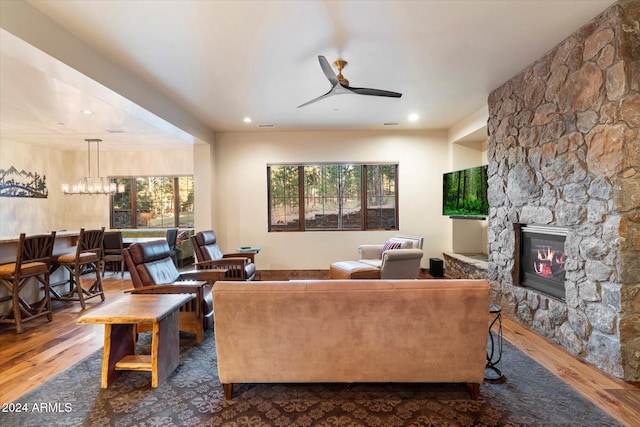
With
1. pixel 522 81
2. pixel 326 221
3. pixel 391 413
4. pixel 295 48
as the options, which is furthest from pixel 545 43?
pixel 326 221

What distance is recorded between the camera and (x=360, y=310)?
1889 millimetres

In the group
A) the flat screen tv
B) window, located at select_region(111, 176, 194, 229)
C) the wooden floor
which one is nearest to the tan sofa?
the wooden floor

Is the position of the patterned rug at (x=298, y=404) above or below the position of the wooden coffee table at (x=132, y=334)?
below

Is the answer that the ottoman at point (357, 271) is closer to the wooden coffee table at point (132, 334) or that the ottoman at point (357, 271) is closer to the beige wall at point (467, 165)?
the beige wall at point (467, 165)

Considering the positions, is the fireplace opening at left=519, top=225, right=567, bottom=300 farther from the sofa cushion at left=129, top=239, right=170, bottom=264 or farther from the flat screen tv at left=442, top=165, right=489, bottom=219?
the sofa cushion at left=129, top=239, right=170, bottom=264

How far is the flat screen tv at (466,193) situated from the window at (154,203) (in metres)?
5.86

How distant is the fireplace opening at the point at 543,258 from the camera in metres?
2.92

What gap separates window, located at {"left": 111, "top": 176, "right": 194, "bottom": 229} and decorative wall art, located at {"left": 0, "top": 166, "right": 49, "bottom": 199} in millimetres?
1305

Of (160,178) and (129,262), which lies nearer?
(129,262)

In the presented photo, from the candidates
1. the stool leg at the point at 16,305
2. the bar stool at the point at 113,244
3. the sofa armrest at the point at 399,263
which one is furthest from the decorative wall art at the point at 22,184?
the sofa armrest at the point at 399,263

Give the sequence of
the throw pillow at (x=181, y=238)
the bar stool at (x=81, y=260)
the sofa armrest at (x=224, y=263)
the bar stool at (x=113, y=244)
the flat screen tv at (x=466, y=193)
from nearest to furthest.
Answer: the bar stool at (x=81, y=260) → the sofa armrest at (x=224, y=263) → the flat screen tv at (x=466, y=193) → the bar stool at (x=113, y=244) → the throw pillow at (x=181, y=238)

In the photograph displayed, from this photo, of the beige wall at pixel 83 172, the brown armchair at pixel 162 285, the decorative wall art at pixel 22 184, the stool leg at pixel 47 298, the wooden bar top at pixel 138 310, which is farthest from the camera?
the beige wall at pixel 83 172

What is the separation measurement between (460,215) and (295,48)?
145 inches

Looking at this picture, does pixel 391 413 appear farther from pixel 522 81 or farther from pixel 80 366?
pixel 522 81
